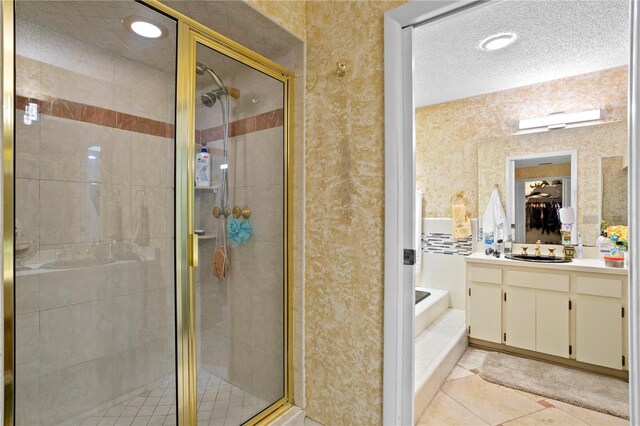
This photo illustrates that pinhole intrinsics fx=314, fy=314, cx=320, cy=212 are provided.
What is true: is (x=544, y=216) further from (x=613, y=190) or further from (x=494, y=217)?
(x=613, y=190)

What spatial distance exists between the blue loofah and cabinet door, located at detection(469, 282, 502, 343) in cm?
230

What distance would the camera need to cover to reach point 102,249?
5.10 ft

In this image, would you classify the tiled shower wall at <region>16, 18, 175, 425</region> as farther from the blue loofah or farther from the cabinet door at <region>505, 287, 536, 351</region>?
the cabinet door at <region>505, 287, 536, 351</region>

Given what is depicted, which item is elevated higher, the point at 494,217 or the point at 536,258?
the point at 494,217

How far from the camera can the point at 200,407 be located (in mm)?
1479

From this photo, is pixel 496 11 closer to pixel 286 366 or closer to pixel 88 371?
pixel 286 366

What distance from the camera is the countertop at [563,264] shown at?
237 centimetres

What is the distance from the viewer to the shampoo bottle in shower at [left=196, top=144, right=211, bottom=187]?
1452 millimetres

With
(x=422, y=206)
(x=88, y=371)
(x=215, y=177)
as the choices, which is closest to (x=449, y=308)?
(x=422, y=206)

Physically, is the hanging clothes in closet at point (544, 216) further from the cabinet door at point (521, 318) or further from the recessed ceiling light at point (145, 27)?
the recessed ceiling light at point (145, 27)

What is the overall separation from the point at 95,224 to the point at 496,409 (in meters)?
2.56

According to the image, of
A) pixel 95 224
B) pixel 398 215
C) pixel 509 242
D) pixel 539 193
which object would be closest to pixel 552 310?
pixel 509 242

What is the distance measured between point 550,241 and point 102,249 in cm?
356

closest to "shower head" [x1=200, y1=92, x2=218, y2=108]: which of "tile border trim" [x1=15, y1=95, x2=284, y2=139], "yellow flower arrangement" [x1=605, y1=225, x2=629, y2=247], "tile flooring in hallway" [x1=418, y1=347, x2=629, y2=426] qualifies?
"tile border trim" [x1=15, y1=95, x2=284, y2=139]
